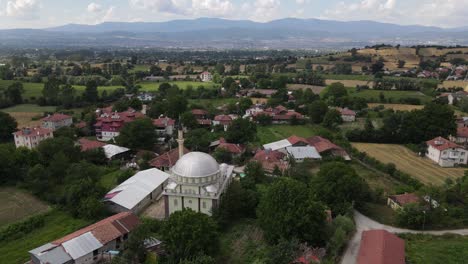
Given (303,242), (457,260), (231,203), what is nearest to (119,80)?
(231,203)

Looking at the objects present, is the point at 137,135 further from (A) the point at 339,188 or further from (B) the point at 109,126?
(A) the point at 339,188

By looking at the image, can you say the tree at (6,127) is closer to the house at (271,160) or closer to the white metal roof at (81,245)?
the white metal roof at (81,245)

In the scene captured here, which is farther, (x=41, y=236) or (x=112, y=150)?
(x=112, y=150)

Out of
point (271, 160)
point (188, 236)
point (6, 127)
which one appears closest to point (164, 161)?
point (271, 160)

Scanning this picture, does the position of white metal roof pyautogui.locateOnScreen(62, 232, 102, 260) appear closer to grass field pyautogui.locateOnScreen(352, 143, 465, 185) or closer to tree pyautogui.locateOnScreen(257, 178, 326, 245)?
tree pyautogui.locateOnScreen(257, 178, 326, 245)

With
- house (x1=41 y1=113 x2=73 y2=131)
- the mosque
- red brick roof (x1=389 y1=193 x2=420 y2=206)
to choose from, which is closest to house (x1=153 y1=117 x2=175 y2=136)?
house (x1=41 y1=113 x2=73 y2=131)
